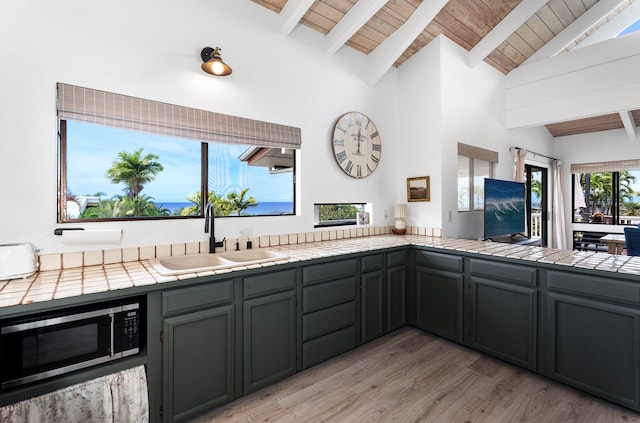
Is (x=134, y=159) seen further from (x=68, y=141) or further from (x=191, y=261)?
(x=191, y=261)

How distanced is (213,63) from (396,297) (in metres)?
2.56

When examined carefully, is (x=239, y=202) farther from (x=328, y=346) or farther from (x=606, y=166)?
(x=606, y=166)

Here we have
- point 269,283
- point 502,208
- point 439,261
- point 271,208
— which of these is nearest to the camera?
point 269,283

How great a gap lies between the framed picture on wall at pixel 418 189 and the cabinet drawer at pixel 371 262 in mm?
1196

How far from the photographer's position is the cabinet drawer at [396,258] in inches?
113

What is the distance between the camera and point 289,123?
2.92 m

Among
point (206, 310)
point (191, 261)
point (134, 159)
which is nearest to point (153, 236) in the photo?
point (191, 261)

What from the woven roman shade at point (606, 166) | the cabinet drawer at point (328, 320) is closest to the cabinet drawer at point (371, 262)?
the cabinet drawer at point (328, 320)

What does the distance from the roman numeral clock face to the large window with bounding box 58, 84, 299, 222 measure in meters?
0.59

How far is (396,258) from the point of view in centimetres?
293

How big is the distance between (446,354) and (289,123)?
8.14 feet

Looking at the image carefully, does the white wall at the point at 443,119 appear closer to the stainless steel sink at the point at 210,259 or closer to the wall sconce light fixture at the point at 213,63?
the stainless steel sink at the point at 210,259

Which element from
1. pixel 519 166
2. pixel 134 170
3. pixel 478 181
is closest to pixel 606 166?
pixel 519 166

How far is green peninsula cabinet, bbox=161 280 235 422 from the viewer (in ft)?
5.54
